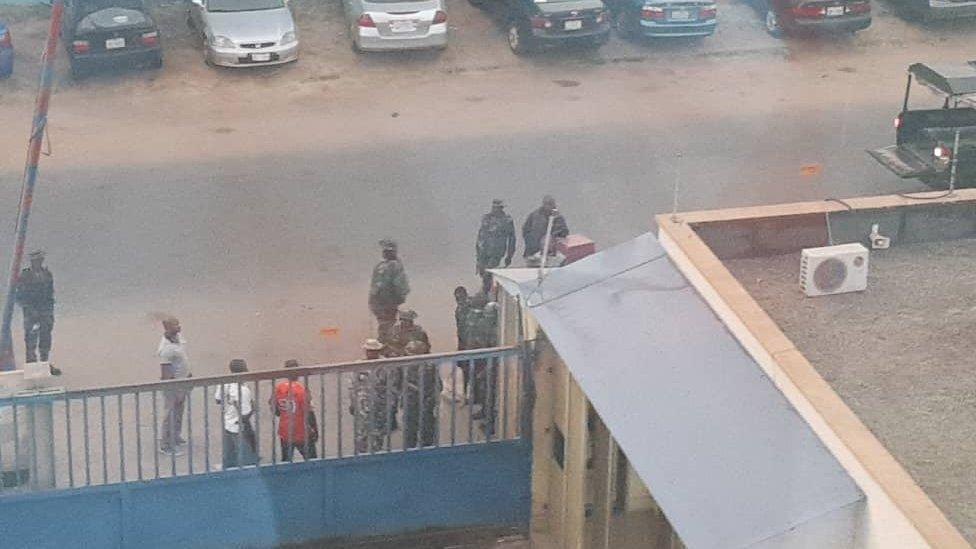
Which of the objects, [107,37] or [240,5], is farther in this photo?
[240,5]

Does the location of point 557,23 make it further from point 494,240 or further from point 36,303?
point 36,303

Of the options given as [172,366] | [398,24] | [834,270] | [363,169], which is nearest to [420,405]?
[172,366]

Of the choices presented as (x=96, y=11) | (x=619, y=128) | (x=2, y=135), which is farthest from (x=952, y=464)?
(x=96, y=11)

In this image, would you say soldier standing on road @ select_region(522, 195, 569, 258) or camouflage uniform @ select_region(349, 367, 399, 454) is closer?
camouflage uniform @ select_region(349, 367, 399, 454)

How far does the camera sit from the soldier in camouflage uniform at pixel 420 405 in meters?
10.9

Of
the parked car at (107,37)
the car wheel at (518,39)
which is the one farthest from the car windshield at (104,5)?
the car wheel at (518,39)

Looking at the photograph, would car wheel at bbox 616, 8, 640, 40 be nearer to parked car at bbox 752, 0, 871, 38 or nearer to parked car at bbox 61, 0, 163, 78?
parked car at bbox 752, 0, 871, 38

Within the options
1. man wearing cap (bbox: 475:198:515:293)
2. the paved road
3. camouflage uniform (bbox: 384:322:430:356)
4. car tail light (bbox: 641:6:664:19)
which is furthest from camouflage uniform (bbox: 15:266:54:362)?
car tail light (bbox: 641:6:664:19)

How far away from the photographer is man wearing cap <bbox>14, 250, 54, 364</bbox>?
12.8 meters

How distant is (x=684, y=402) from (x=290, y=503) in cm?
332

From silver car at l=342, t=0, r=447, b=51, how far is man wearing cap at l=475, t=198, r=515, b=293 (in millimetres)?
8425

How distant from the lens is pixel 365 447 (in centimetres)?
1129

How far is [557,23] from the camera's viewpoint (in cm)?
2239

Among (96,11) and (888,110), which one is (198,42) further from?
(888,110)
